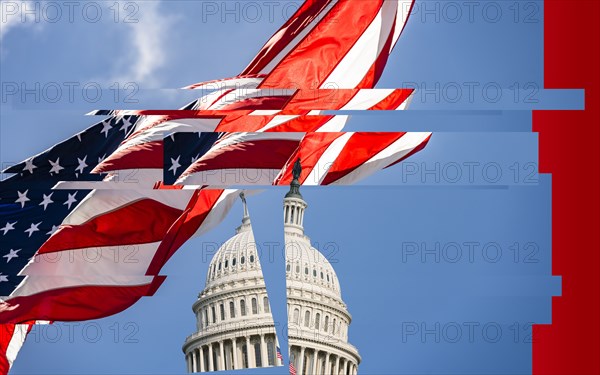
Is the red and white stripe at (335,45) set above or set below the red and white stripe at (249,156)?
above

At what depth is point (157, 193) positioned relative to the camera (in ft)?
83.9

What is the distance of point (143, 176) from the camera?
2672cm

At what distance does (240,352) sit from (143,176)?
4.61m

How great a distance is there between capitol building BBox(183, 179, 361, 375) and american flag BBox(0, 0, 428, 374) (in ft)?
4.35

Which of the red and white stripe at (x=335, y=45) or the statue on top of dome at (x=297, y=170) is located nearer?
the red and white stripe at (x=335, y=45)

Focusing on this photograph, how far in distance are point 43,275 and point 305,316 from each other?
386 inches

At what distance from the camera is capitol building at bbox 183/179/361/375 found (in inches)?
987

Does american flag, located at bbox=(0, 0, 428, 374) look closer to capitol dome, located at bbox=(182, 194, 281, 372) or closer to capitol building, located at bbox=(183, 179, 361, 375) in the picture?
capitol dome, located at bbox=(182, 194, 281, 372)

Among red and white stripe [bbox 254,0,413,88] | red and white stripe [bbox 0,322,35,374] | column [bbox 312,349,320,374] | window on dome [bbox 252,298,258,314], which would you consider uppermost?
red and white stripe [bbox 254,0,413,88]

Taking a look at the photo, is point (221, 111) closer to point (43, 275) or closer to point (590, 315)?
point (43, 275)

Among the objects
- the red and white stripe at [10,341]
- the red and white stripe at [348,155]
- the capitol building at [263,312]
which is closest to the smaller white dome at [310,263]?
the capitol building at [263,312]

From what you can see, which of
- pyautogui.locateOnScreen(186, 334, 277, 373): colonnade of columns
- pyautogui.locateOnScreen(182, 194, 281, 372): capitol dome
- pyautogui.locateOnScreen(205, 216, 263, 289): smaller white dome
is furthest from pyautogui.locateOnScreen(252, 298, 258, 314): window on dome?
pyautogui.locateOnScreen(205, 216, 263, 289): smaller white dome

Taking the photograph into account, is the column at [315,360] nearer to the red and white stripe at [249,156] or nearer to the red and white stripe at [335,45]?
the red and white stripe at [249,156]

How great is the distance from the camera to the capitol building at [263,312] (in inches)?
987
